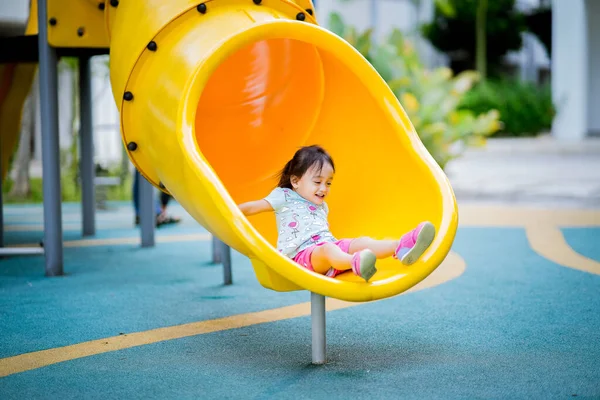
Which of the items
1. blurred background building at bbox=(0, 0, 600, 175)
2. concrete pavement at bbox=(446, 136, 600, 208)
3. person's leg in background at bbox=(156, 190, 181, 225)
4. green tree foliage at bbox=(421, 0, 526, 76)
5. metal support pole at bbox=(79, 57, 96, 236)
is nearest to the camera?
metal support pole at bbox=(79, 57, 96, 236)

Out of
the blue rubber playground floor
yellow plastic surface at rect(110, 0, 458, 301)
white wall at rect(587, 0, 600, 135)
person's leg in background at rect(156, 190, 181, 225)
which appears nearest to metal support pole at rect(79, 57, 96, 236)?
person's leg in background at rect(156, 190, 181, 225)

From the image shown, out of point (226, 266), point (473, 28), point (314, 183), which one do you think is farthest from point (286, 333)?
point (473, 28)

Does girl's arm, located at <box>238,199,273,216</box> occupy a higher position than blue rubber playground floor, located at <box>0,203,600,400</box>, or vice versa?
girl's arm, located at <box>238,199,273,216</box>

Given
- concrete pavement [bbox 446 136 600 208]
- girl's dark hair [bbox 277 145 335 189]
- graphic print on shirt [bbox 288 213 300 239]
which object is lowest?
concrete pavement [bbox 446 136 600 208]

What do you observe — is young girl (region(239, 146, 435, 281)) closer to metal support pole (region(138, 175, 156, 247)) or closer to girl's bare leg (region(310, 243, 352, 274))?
girl's bare leg (region(310, 243, 352, 274))

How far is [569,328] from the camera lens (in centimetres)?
311

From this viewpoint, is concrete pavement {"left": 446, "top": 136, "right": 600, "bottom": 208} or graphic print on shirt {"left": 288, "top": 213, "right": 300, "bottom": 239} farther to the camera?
concrete pavement {"left": 446, "top": 136, "right": 600, "bottom": 208}

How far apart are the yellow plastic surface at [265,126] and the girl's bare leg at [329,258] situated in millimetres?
65

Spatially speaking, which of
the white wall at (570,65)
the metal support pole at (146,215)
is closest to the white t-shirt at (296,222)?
the metal support pole at (146,215)

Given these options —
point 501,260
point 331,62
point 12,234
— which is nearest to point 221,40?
point 331,62

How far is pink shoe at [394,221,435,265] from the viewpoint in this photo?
2623 mm

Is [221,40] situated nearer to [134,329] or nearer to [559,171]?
[134,329]

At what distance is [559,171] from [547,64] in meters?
22.6

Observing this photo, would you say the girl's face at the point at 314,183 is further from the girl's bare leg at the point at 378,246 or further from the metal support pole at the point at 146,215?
the metal support pole at the point at 146,215
